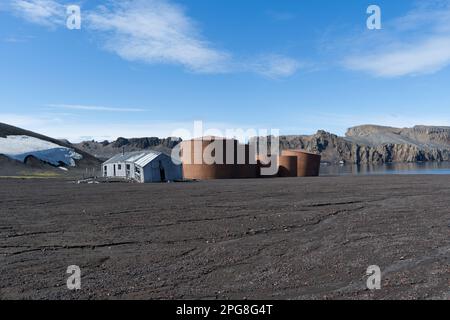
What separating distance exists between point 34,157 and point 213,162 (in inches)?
1535

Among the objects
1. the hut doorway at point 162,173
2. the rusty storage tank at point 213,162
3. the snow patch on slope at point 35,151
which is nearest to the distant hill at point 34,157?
the snow patch on slope at point 35,151

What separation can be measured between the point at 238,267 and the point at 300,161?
5747 cm

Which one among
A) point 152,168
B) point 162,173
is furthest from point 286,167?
point 152,168

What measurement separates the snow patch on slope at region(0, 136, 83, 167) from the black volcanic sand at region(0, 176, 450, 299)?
64.6 m

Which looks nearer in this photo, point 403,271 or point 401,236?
point 403,271

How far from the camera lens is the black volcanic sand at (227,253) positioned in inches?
255

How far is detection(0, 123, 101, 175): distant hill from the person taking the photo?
227 ft

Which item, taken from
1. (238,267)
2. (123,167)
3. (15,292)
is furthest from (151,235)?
(123,167)

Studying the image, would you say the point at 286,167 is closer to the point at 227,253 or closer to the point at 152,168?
the point at 152,168

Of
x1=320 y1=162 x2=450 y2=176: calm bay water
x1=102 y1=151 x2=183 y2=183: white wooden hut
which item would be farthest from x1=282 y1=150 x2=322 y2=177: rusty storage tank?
x1=102 y1=151 x2=183 y2=183: white wooden hut

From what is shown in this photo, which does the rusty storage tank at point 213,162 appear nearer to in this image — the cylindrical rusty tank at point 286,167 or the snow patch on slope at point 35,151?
the cylindrical rusty tank at point 286,167

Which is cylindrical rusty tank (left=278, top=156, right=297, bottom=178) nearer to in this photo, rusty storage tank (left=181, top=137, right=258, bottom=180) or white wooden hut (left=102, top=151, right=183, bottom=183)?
rusty storage tank (left=181, top=137, right=258, bottom=180)
